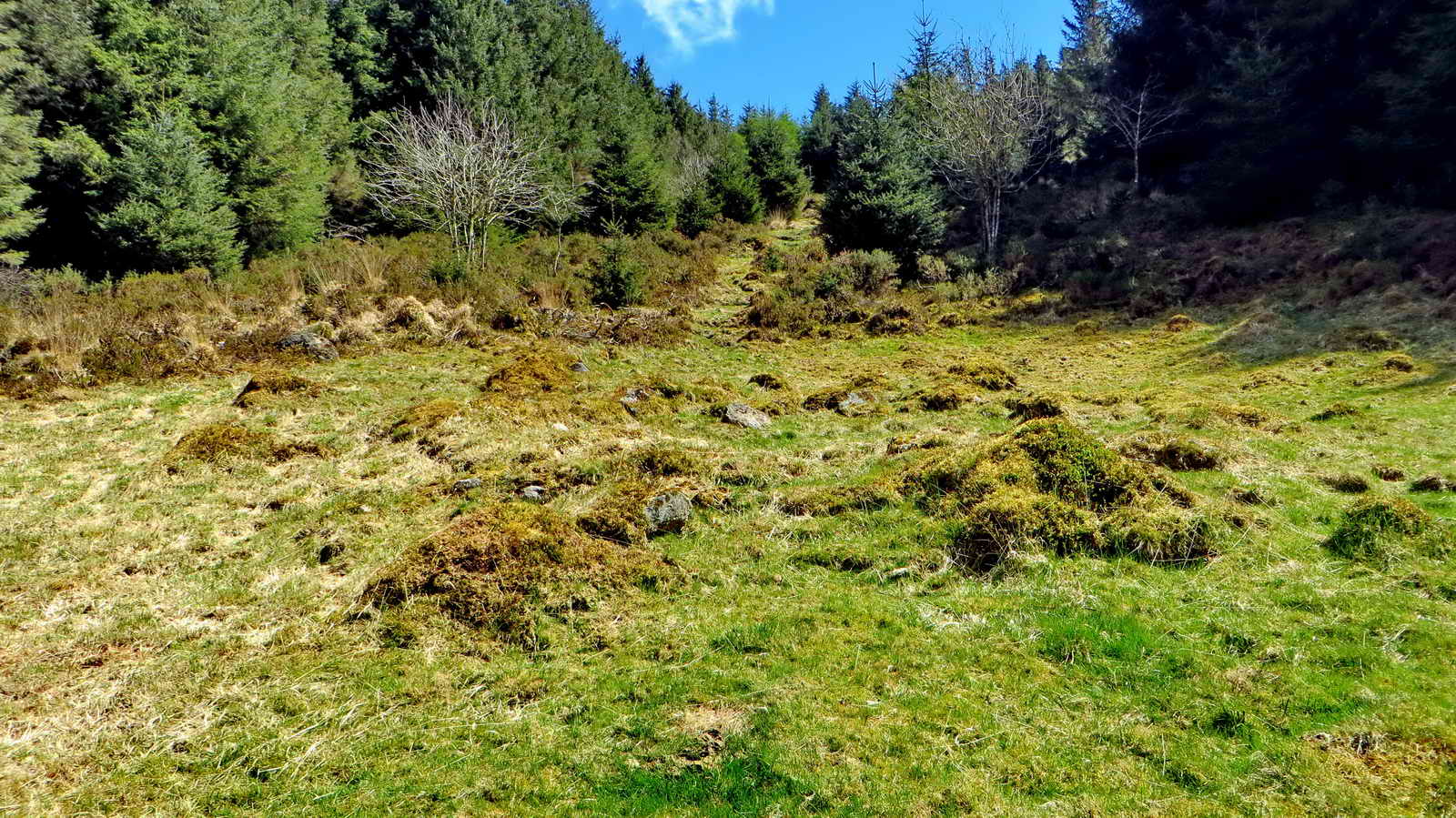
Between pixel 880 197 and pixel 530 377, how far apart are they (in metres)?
16.7

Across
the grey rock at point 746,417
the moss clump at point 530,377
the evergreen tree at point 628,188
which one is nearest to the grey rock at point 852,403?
the grey rock at point 746,417

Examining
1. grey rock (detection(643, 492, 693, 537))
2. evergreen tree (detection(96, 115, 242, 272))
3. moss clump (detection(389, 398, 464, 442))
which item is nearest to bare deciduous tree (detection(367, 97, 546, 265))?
evergreen tree (detection(96, 115, 242, 272))

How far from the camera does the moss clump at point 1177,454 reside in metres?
7.78

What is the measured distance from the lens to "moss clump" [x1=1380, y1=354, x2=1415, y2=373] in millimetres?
11867

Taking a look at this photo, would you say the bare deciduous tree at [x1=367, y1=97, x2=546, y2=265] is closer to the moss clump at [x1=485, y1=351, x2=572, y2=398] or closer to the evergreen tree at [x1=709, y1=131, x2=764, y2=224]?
the moss clump at [x1=485, y1=351, x2=572, y2=398]

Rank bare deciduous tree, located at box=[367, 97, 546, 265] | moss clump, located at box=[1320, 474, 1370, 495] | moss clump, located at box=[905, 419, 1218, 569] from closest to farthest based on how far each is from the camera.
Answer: moss clump, located at box=[905, 419, 1218, 569], moss clump, located at box=[1320, 474, 1370, 495], bare deciduous tree, located at box=[367, 97, 546, 265]

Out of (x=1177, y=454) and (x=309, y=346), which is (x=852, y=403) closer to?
(x=1177, y=454)

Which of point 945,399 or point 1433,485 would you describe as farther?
point 945,399

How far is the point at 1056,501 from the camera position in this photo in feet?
21.3

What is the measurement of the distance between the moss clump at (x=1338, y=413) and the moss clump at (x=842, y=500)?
7375 millimetres

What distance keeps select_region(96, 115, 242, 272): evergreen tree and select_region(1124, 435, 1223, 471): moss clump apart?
22.4m

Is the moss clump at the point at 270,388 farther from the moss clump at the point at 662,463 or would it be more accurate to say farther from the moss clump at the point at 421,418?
the moss clump at the point at 662,463

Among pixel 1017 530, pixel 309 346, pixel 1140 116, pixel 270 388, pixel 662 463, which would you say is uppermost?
pixel 1140 116

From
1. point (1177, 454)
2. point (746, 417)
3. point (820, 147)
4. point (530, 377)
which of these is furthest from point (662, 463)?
point (820, 147)
